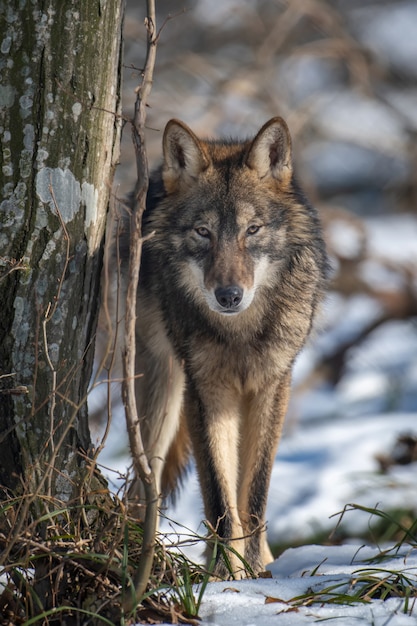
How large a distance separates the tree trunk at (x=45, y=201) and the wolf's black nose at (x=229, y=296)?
0.81 metres

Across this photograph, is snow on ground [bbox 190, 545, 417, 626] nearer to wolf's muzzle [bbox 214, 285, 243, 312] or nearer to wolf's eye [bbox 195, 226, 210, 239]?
wolf's muzzle [bbox 214, 285, 243, 312]

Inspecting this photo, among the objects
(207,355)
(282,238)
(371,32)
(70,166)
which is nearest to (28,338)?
(70,166)

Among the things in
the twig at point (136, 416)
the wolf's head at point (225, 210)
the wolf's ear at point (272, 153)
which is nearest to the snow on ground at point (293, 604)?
the twig at point (136, 416)

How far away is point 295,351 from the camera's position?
4352 mm

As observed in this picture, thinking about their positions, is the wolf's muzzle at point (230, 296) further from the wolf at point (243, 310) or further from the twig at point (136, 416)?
the twig at point (136, 416)

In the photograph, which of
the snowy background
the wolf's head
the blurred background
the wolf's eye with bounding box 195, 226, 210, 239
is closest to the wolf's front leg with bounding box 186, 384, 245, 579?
the snowy background

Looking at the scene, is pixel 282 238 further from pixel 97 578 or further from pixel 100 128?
pixel 97 578

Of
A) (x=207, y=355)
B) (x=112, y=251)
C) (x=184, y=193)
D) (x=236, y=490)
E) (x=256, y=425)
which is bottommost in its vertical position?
(x=236, y=490)

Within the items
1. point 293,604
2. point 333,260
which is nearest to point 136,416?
point 293,604

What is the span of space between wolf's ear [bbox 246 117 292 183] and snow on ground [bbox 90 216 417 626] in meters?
1.72

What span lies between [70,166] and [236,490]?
212 centimetres

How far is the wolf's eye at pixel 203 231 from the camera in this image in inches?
162

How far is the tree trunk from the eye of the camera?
308cm

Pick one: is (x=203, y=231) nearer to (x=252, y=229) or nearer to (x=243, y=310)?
(x=252, y=229)
